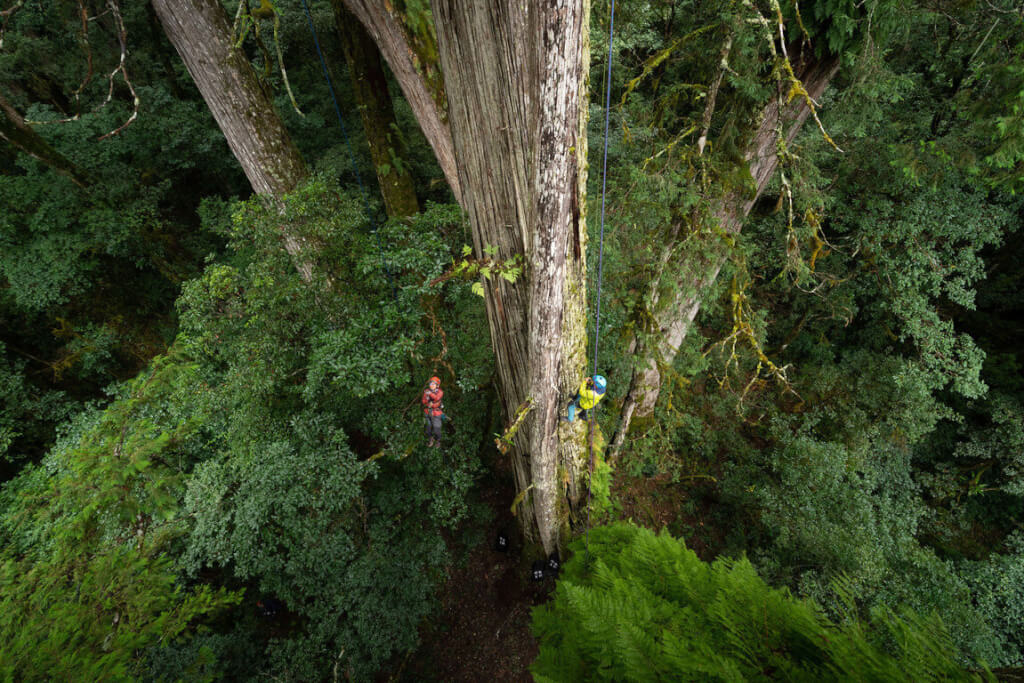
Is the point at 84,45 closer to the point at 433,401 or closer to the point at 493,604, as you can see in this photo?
the point at 433,401

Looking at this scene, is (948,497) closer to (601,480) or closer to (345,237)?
(601,480)

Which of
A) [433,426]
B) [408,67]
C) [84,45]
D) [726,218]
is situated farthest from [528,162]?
[726,218]

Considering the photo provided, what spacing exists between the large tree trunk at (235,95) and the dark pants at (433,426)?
6.47 feet

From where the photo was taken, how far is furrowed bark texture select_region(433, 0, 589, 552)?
156cm

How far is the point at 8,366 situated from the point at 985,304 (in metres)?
15.6

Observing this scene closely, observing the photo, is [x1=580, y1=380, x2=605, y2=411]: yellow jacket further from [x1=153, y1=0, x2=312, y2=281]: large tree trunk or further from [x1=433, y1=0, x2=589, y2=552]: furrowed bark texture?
[x1=153, y1=0, x2=312, y2=281]: large tree trunk

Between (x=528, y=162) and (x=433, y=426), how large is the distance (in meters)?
3.11

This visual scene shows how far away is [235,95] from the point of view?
14.2 feet

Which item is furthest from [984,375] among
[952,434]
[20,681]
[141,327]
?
[141,327]

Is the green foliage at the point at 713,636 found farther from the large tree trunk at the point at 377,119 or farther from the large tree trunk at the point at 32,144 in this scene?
the large tree trunk at the point at 32,144

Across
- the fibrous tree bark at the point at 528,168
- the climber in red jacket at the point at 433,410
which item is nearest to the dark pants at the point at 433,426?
the climber in red jacket at the point at 433,410

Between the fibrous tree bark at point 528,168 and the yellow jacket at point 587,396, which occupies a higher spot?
the fibrous tree bark at point 528,168

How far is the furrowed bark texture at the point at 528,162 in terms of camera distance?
1.56 meters

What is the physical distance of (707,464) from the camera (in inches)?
256
